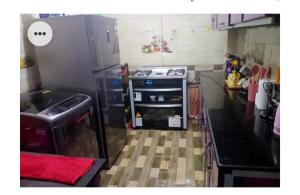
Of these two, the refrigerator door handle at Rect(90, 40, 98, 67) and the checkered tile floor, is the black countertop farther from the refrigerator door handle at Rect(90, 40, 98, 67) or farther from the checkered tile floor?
the refrigerator door handle at Rect(90, 40, 98, 67)

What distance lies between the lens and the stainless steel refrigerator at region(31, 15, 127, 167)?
58.2 inches

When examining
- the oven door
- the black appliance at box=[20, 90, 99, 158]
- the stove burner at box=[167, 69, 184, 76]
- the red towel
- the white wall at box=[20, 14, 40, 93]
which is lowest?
the oven door

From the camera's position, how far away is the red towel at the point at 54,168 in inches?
22.3

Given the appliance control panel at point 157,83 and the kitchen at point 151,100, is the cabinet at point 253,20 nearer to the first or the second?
the kitchen at point 151,100

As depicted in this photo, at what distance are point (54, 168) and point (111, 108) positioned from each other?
127 cm

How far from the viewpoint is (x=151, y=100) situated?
8.09ft

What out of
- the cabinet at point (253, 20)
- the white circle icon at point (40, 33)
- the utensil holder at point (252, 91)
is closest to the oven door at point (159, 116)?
the utensil holder at point (252, 91)

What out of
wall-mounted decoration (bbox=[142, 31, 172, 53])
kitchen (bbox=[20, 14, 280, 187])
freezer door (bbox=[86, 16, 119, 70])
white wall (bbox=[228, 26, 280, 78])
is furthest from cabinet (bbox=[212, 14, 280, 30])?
wall-mounted decoration (bbox=[142, 31, 172, 53])

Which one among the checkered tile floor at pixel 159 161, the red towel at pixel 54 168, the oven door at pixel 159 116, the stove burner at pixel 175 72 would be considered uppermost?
the stove burner at pixel 175 72

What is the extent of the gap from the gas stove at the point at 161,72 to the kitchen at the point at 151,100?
0.04 feet

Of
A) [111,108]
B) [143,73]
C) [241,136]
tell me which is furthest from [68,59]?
[241,136]

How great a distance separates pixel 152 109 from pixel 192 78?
2.26ft

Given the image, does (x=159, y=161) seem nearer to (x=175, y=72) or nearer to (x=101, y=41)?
(x=175, y=72)
